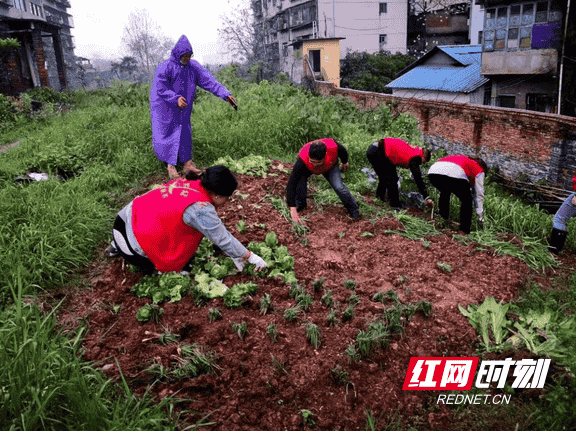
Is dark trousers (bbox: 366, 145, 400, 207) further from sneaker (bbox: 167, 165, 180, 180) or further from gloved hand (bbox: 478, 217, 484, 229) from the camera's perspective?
sneaker (bbox: 167, 165, 180, 180)

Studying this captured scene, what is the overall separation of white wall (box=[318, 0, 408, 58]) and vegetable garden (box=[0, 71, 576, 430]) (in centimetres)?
2535

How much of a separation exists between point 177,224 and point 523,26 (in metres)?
16.3

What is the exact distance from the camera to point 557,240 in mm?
4824

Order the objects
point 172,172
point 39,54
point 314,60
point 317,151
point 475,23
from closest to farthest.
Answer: point 317,151 → point 172,172 → point 39,54 → point 314,60 → point 475,23

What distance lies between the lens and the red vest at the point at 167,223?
9.73ft

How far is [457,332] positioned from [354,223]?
2.01 meters

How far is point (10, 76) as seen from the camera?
14289mm

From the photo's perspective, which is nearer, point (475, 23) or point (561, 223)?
point (561, 223)

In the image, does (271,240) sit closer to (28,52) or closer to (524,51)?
(524,51)

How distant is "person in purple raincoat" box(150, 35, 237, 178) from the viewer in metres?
5.23

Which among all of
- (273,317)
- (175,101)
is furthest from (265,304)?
(175,101)

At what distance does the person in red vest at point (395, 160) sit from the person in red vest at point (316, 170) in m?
0.68

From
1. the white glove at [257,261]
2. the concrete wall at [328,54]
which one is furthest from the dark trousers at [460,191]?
the concrete wall at [328,54]

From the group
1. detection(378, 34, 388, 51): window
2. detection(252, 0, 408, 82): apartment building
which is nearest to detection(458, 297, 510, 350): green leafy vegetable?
detection(252, 0, 408, 82): apartment building
